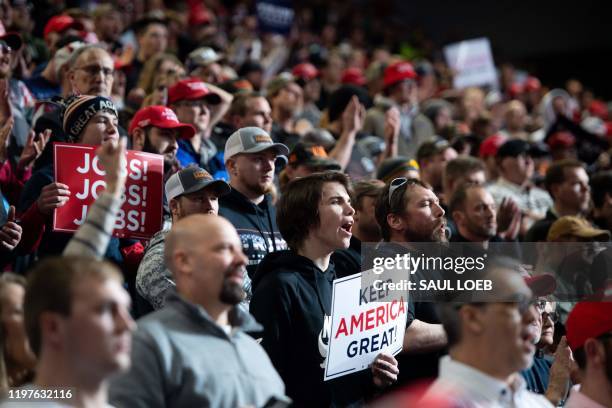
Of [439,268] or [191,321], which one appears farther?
[439,268]

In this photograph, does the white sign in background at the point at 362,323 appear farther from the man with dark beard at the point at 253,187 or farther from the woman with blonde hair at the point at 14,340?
the woman with blonde hair at the point at 14,340

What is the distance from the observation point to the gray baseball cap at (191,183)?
4.85m

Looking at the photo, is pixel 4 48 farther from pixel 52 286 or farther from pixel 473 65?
pixel 473 65

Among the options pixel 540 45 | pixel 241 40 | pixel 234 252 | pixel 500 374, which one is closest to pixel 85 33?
pixel 241 40

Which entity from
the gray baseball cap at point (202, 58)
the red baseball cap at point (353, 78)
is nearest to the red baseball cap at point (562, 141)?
the red baseball cap at point (353, 78)

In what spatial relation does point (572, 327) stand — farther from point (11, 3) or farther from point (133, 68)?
point (11, 3)

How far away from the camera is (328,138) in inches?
303

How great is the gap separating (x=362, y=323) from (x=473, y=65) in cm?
1008

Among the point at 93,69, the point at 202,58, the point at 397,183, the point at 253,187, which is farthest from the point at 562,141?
the point at 253,187

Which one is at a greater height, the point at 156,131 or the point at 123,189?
the point at 156,131

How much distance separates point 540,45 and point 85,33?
14356 mm

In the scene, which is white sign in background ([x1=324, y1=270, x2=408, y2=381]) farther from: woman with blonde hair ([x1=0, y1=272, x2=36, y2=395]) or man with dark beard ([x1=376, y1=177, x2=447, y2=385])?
woman with blonde hair ([x1=0, y1=272, x2=36, y2=395])

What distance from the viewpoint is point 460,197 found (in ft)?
22.1

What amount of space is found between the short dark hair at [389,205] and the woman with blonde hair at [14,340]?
250 centimetres
